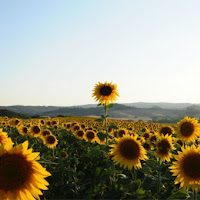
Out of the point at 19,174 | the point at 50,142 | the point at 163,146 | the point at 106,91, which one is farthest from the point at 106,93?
the point at 19,174

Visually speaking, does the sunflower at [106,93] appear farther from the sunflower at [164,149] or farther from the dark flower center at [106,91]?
the sunflower at [164,149]

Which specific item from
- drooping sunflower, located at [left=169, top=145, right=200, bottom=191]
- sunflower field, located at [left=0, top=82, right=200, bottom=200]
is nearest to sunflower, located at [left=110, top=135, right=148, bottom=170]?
sunflower field, located at [left=0, top=82, right=200, bottom=200]

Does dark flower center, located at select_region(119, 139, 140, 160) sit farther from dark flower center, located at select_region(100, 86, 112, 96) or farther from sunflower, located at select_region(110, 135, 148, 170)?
dark flower center, located at select_region(100, 86, 112, 96)

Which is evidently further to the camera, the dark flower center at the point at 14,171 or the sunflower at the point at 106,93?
the sunflower at the point at 106,93

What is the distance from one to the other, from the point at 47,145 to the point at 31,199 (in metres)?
6.31

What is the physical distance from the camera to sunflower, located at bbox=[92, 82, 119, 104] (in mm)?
7037

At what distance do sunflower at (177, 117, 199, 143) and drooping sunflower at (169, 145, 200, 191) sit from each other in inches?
122

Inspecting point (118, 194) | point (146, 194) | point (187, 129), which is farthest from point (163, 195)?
point (187, 129)

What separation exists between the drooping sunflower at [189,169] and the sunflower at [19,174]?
2.10 m

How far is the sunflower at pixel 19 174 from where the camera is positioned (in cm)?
242

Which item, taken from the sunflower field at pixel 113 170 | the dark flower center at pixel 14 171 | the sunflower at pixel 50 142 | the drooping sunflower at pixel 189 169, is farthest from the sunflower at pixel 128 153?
the sunflower at pixel 50 142

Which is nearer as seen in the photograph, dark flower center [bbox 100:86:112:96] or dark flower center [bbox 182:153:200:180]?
dark flower center [bbox 182:153:200:180]

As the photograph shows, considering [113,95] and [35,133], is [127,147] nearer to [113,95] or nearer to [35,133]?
[113,95]

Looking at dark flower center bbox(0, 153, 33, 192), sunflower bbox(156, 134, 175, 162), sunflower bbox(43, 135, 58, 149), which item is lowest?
sunflower bbox(43, 135, 58, 149)
